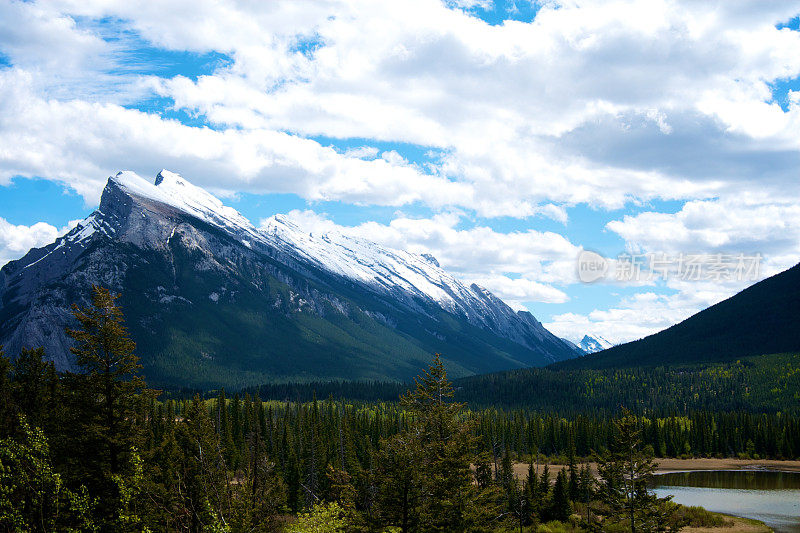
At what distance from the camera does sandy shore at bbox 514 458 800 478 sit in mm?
148625

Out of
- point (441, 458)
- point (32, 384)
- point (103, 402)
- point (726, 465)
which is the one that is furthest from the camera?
point (726, 465)

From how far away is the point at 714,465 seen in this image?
513ft

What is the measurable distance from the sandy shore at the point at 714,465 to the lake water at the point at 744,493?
710cm

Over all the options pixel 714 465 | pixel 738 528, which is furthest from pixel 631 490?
pixel 714 465

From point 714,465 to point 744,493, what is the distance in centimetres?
5159

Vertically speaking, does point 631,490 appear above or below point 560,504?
above

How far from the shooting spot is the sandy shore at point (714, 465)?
14862cm

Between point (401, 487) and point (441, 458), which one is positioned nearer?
point (401, 487)

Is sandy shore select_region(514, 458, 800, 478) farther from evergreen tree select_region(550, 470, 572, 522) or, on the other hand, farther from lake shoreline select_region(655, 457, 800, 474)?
evergreen tree select_region(550, 470, 572, 522)

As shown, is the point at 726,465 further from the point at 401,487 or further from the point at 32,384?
the point at 32,384

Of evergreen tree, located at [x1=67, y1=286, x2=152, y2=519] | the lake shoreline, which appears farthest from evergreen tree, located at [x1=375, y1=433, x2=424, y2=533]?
the lake shoreline

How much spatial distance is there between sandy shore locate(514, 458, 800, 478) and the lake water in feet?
23.3

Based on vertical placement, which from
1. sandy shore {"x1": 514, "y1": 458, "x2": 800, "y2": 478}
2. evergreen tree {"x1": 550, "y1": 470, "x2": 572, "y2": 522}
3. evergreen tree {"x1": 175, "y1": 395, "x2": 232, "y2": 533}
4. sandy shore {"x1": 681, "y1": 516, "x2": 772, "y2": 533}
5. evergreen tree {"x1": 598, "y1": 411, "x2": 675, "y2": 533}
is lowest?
sandy shore {"x1": 514, "y1": 458, "x2": 800, "y2": 478}

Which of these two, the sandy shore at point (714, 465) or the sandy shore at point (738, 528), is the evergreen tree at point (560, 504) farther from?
the sandy shore at point (714, 465)
